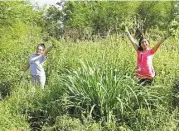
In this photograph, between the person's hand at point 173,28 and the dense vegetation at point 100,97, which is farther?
the person's hand at point 173,28

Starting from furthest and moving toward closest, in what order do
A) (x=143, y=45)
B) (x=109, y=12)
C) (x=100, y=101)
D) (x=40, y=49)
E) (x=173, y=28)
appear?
(x=109, y=12) < (x=40, y=49) < (x=173, y=28) < (x=143, y=45) < (x=100, y=101)

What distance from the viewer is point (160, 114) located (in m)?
6.23

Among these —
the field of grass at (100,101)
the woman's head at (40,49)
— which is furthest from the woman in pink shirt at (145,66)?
the woman's head at (40,49)

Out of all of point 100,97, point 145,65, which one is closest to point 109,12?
point 145,65

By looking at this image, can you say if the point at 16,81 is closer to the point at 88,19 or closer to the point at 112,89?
the point at 112,89

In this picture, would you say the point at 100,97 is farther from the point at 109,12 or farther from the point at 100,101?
the point at 109,12

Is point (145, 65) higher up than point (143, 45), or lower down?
lower down

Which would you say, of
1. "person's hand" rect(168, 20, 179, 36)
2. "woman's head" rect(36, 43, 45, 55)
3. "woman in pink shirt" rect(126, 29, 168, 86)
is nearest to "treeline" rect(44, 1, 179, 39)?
"woman's head" rect(36, 43, 45, 55)

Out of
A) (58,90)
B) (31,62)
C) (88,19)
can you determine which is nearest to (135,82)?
(58,90)

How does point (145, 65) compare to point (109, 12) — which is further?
point (109, 12)

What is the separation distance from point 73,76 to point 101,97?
2.60ft

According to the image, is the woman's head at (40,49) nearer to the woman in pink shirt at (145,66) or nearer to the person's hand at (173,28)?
the woman in pink shirt at (145,66)

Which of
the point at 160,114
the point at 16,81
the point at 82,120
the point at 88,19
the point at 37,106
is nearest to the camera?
the point at 160,114

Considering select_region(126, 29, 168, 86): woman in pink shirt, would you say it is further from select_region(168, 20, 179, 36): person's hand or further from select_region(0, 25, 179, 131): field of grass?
select_region(168, 20, 179, 36): person's hand
